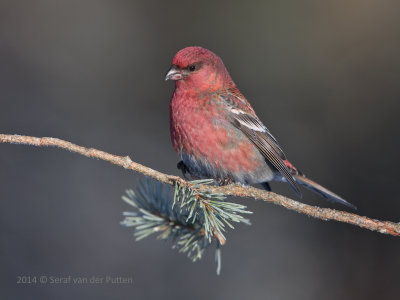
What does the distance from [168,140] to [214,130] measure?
110 inches

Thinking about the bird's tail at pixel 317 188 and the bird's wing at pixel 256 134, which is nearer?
the bird's wing at pixel 256 134

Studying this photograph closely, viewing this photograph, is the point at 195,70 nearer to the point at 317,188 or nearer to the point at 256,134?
the point at 256,134

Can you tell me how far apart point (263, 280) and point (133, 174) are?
90.0 inches

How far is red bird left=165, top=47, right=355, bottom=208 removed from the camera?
11.7 feet

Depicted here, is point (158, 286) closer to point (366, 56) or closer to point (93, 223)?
point (93, 223)

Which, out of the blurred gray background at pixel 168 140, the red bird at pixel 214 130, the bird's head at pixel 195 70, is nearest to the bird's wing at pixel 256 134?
the red bird at pixel 214 130

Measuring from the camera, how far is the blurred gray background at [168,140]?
5.39 meters

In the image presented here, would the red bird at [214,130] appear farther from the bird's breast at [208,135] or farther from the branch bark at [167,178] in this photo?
the branch bark at [167,178]


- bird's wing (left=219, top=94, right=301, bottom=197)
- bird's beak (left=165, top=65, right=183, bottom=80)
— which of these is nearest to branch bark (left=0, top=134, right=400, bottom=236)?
bird's wing (left=219, top=94, right=301, bottom=197)

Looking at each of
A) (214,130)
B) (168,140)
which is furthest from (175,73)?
(168,140)

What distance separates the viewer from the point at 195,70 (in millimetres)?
3779

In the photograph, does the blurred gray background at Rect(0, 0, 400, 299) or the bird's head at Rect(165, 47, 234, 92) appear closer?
the bird's head at Rect(165, 47, 234, 92)

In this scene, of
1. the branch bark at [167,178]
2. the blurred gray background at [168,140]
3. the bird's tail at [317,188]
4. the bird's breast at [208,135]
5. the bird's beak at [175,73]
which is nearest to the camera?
the branch bark at [167,178]

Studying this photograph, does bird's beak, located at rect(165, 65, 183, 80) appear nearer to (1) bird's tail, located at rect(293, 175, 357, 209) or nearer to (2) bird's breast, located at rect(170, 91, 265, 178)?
(2) bird's breast, located at rect(170, 91, 265, 178)
